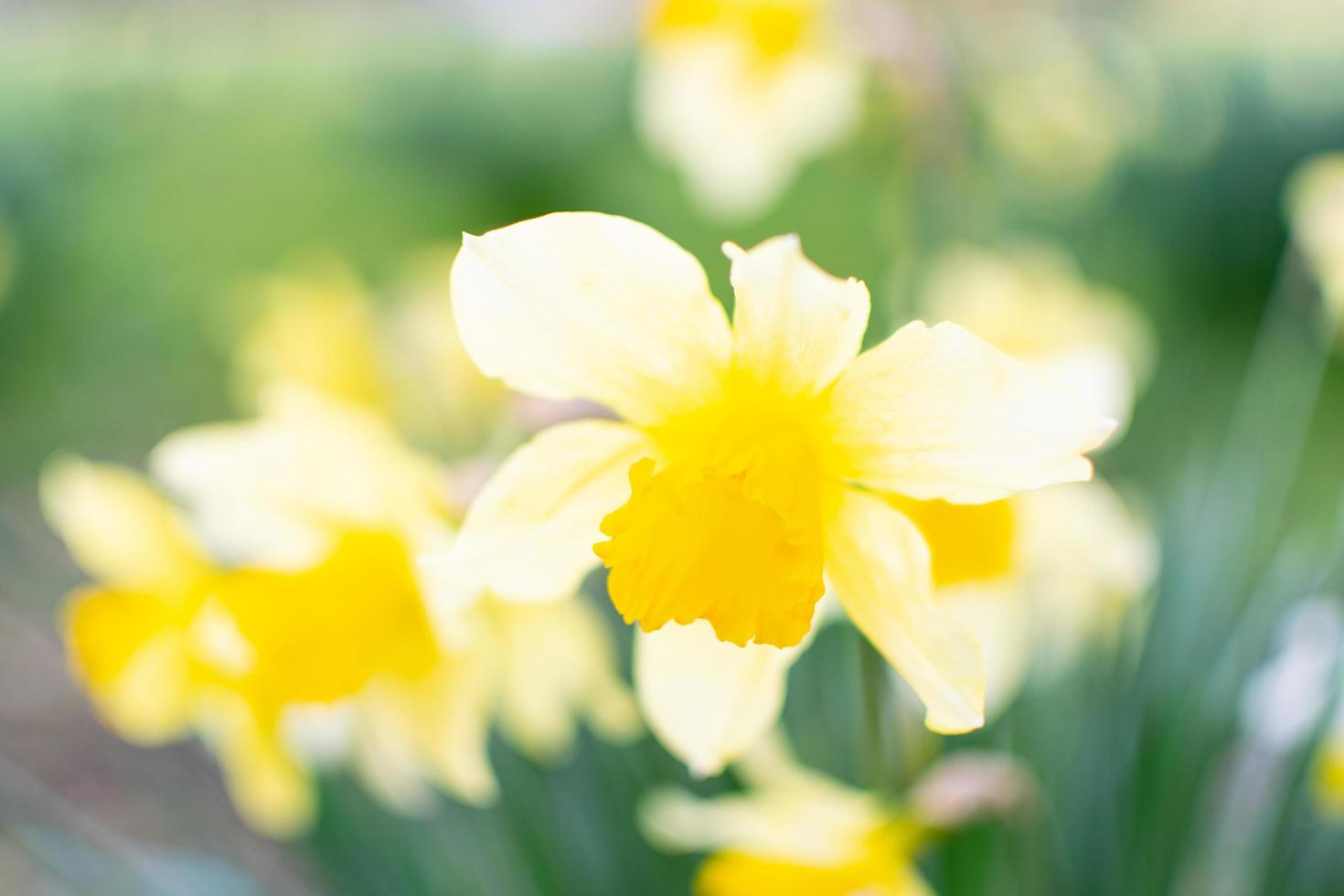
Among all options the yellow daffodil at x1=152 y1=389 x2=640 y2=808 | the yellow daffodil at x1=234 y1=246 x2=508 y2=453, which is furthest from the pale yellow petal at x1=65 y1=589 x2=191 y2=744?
the yellow daffodil at x1=234 y1=246 x2=508 y2=453

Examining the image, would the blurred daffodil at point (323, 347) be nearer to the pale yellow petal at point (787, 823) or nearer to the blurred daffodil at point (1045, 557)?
the blurred daffodil at point (1045, 557)

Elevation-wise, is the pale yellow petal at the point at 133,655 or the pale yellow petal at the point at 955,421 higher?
the pale yellow petal at the point at 955,421

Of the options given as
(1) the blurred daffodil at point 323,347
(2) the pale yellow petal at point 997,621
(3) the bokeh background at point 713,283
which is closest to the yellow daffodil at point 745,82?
(3) the bokeh background at point 713,283

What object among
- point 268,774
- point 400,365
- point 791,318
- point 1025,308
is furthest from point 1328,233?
point 400,365

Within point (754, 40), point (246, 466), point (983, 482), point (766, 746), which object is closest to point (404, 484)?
point (246, 466)

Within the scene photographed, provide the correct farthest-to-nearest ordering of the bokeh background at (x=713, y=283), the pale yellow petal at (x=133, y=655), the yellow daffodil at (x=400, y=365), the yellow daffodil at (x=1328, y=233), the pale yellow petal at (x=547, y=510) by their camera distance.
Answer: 1. the yellow daffodil at (x=400, y=365)
2. the yellow daffodil at (x=1328, y=233)
3. the bokeh background at (x=713, y=283)
4. the pale yellow petal at (x=133, y=655)
5. the pale yellow petal at (x=547, y=510)

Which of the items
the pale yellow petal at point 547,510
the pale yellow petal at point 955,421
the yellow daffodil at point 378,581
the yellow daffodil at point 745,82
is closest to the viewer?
the pale yellow petal at point 955,421

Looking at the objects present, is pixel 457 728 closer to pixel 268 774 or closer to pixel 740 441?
pixel 268 774
